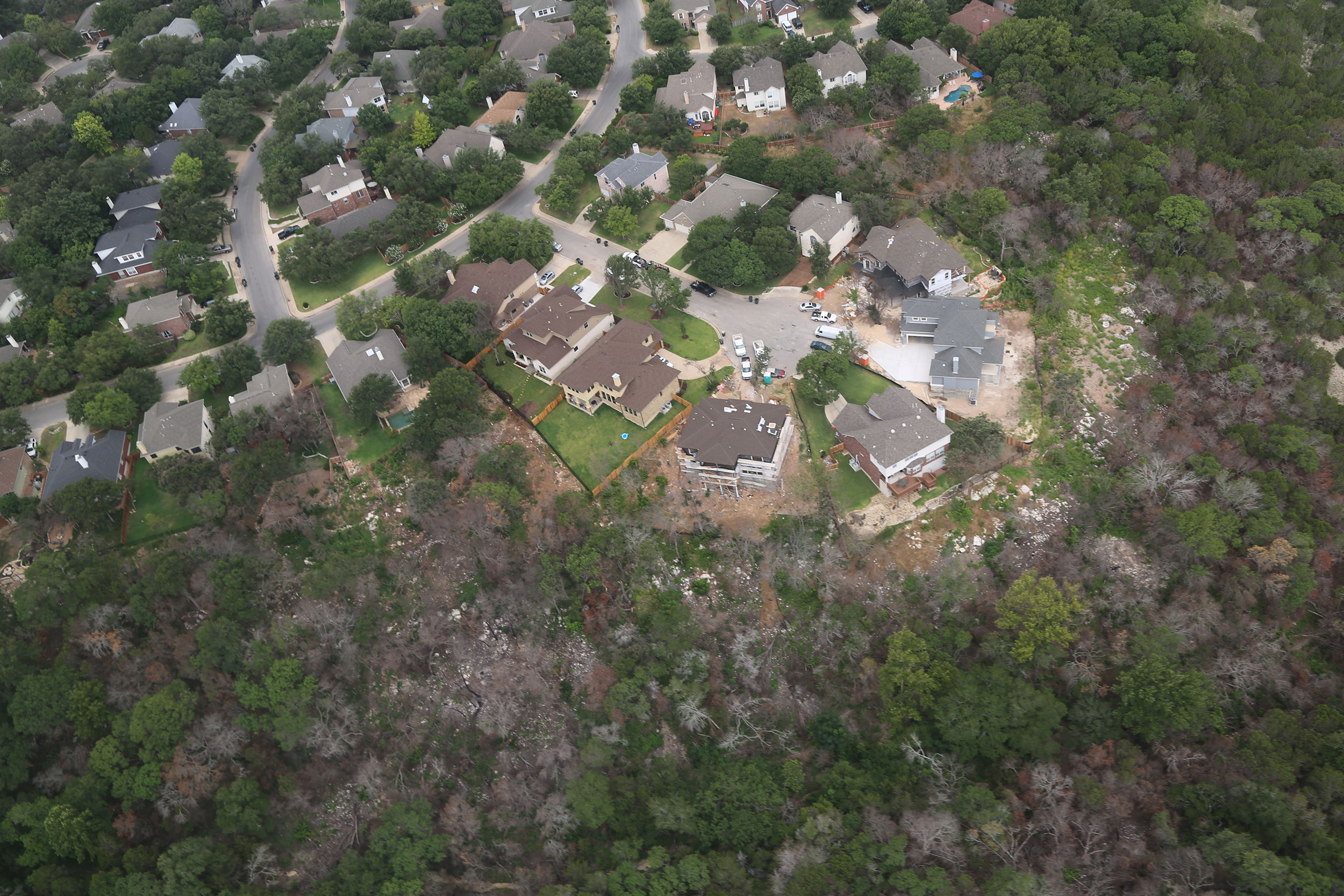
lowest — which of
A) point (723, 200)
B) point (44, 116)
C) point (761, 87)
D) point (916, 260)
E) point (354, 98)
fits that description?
point (44, 116)

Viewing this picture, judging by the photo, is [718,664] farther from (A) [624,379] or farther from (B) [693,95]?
(B) [693,95]

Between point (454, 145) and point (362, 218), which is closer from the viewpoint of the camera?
point (362, 218)

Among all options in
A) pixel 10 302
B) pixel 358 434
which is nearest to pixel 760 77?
pixel 358 434

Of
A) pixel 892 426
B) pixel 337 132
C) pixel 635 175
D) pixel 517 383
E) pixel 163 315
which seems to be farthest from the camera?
pixel 337 132

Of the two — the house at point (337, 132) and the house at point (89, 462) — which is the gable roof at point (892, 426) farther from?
the house at point (337, 132)

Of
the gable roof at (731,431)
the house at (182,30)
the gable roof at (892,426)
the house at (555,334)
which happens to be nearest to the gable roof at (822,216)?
the gable roof at (892,426)

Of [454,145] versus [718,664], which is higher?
[454,145]

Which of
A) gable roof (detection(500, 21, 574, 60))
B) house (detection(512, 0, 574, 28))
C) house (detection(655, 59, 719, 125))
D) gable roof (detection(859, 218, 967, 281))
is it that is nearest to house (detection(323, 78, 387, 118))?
gable roof (detection(500, 21, 574, 60))

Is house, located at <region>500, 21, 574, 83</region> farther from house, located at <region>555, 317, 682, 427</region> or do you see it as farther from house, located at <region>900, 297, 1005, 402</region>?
house, located at <region>900, 297, 1005, 402</region>
